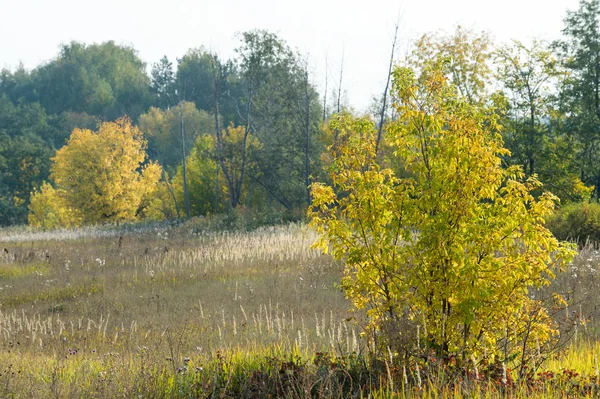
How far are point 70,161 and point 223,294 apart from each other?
100 feet

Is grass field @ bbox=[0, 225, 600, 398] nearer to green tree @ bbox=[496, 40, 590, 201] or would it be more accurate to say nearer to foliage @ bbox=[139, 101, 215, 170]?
green tree @ bbox=[496, 40, 590, 201]

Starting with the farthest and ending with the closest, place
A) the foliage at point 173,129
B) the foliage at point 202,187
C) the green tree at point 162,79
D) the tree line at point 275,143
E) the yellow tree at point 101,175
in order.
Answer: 1. the green tree at point 162,79
2. the foliage at point 173,129
3. the foliage at point 202,187
4. the yellow tree at point 101,175
5. the tree line at point 275,143

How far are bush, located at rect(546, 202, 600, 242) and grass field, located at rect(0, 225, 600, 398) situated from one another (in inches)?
169

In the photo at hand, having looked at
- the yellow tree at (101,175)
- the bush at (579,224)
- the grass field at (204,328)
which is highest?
the yellow tree at (101,175)

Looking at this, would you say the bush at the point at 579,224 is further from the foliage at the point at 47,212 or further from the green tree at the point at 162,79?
the green tree at the point at 162,79

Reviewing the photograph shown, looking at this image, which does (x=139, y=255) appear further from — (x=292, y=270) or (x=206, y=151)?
(x=206, y=151)

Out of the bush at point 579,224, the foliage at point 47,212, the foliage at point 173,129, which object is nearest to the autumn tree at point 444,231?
the bush at point 579,224

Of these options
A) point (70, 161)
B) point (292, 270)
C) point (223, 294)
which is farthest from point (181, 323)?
point (70, 161)

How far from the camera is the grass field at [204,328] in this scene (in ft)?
19.4

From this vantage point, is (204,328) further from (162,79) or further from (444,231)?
(162,79)

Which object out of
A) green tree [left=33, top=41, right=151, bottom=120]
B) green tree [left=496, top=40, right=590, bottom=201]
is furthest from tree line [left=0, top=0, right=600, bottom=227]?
green tree [left=33, top=41, right=151, bottom=120]

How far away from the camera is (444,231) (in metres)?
5.52

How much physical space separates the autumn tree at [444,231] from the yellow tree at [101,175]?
36245mm

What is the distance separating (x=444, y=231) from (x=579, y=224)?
1470cm
